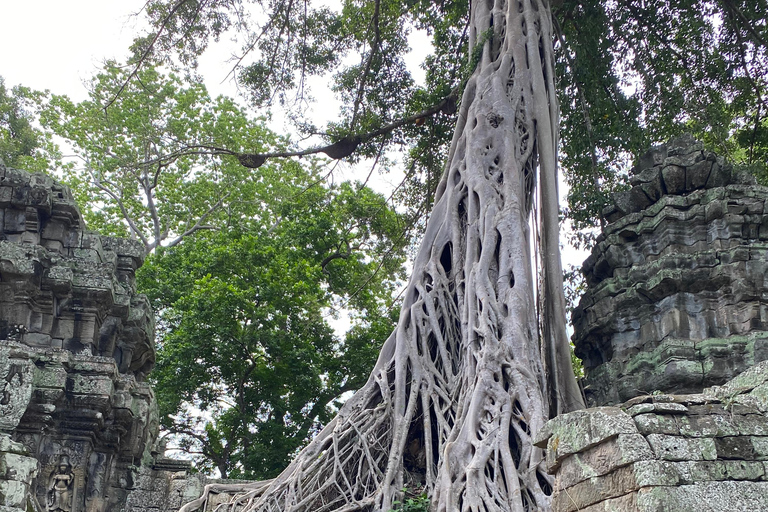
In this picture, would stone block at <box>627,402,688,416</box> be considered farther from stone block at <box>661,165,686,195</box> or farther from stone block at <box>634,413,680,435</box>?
stone block at <box>661,165,686,195</box>

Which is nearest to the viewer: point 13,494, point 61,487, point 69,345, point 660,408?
point 660,408

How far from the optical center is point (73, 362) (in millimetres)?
6621

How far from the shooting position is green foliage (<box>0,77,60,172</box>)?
54.4 feet

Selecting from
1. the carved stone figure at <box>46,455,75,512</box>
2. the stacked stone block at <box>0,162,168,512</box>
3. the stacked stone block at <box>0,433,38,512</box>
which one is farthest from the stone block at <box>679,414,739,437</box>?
the carved stone figure at <box>46,455,75,512</box>

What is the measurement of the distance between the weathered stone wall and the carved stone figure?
14.8 ft

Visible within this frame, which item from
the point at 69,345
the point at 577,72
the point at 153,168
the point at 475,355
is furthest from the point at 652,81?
the point at 153,168

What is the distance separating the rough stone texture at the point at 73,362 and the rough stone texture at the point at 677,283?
3.77 metres

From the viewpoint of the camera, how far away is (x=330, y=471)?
237 inches

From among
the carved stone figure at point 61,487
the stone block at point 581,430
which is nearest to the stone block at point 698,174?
the stone block at point 581,430

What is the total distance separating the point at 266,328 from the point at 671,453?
32.9ft

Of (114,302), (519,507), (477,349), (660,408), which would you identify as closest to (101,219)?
(114,302)

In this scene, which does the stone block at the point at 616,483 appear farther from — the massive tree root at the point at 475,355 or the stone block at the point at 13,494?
the stone block at the point at 13,494

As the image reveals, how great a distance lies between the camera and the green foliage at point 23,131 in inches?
653

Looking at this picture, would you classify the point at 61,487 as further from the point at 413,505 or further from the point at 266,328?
the point at 266,328
